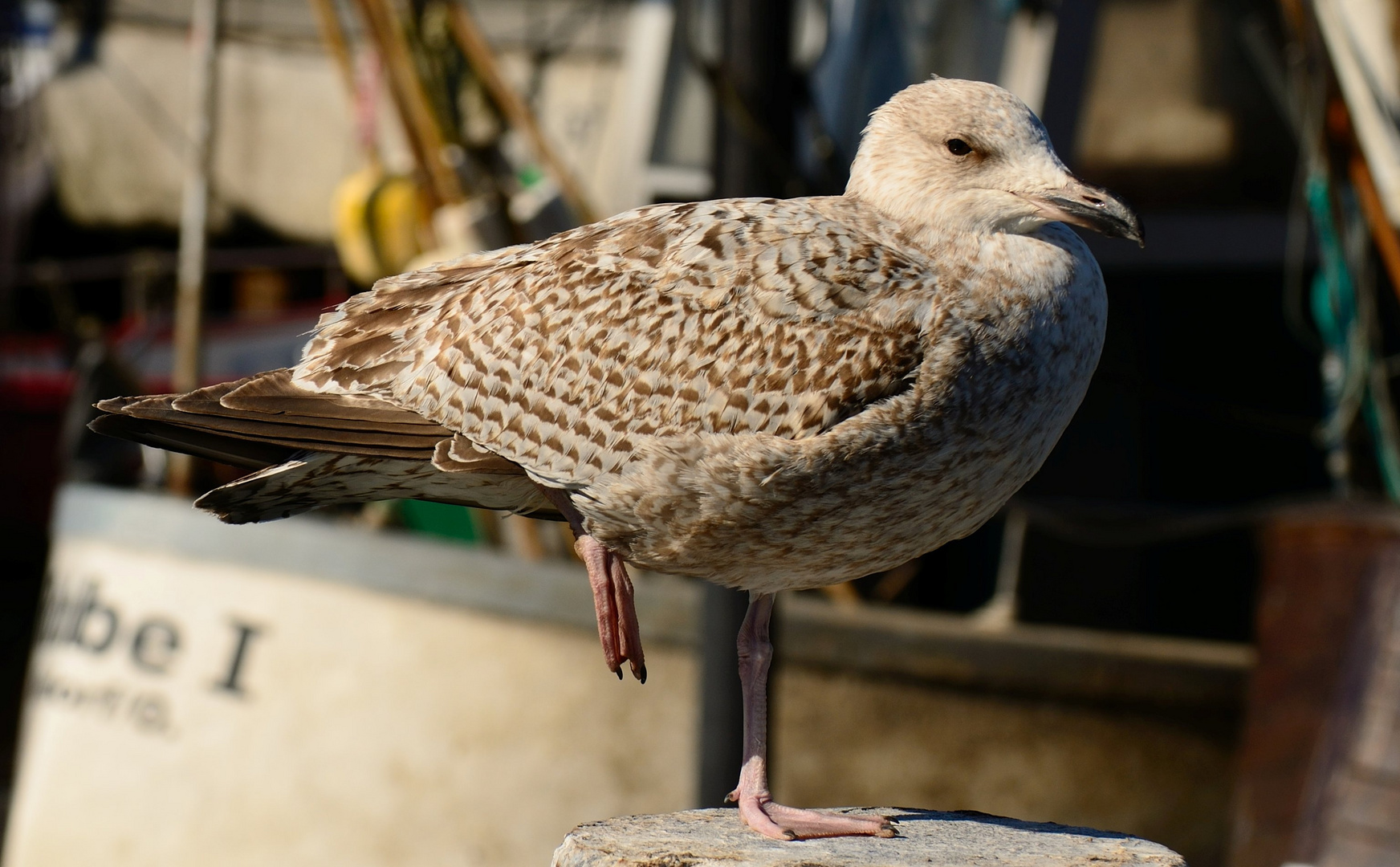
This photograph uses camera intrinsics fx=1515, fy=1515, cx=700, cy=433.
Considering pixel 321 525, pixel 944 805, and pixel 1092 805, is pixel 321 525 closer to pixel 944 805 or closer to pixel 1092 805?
pixel 944 805

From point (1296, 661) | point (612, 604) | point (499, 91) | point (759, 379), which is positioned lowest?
point (1296, 661)

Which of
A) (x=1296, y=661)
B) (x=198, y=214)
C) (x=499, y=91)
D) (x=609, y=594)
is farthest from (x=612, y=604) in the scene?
(x=198, y=214)

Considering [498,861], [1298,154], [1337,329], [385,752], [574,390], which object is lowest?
[498,861]

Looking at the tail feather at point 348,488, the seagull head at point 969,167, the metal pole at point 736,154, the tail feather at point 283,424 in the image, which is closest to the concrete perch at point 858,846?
the tail feather at point 348,488

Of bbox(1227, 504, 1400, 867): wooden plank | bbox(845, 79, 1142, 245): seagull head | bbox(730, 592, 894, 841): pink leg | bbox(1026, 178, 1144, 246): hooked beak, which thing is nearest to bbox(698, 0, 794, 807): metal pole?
bbox(730, 592, 894, 841): pink leg

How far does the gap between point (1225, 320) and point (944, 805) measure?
4109 mm

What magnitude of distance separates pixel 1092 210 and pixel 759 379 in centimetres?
70

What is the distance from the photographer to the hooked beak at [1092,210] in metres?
2.82

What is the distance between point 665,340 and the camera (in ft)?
9.63

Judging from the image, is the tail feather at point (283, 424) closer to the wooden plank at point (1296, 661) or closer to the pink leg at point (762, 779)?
the pink leg at point (762, 779)

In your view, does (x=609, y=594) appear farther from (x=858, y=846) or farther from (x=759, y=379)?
(x=858, y=846)

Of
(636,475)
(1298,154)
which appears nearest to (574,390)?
(636,475)

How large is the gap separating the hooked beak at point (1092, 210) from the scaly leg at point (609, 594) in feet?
3.66

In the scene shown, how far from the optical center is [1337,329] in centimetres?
793
